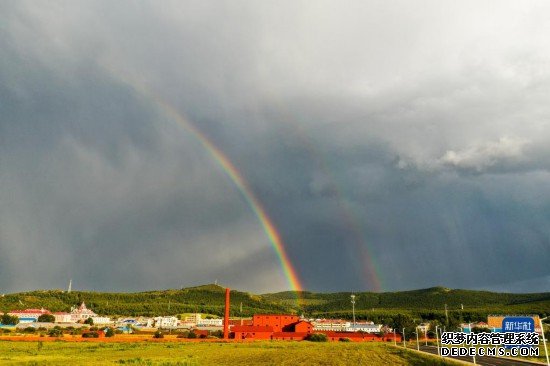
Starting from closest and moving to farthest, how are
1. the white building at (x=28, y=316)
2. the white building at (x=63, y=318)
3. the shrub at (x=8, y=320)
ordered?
1. the shrub at (x=8, y=320)
2. the white building at (x=28, y=316)
3. the white building at (x=63, y=318)

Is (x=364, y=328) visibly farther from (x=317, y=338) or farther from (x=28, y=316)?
(x=28, y=316)

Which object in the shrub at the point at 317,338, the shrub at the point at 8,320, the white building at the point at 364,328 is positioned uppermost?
the shrub at the point at 8,320

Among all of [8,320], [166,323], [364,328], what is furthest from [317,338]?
[8,320]

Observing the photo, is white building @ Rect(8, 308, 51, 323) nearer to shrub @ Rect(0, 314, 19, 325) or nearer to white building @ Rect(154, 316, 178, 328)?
shrub @ Rect(0, 314, 19, 325)

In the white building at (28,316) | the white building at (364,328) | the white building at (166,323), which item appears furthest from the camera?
the white building at (28,316)

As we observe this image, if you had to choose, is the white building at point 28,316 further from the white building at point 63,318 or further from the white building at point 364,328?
the white building at point 364,328

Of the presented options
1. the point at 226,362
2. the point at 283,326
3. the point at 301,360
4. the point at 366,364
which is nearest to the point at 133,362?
the point at 226,362

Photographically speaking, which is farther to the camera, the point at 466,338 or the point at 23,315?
the point at 23,315

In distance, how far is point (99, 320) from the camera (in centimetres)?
18425

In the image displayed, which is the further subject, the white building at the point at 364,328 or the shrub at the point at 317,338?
the white building at the point at 364,328

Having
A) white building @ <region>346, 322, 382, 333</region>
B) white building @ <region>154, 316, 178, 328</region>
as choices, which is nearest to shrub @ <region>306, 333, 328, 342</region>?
white building @ <region>346, 322, 382, 333</region>

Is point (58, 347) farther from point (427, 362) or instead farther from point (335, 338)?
point (335, 338)

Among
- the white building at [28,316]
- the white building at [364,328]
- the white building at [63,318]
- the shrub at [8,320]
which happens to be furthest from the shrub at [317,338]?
the white building at [28,316]

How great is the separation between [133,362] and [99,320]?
486 ft
